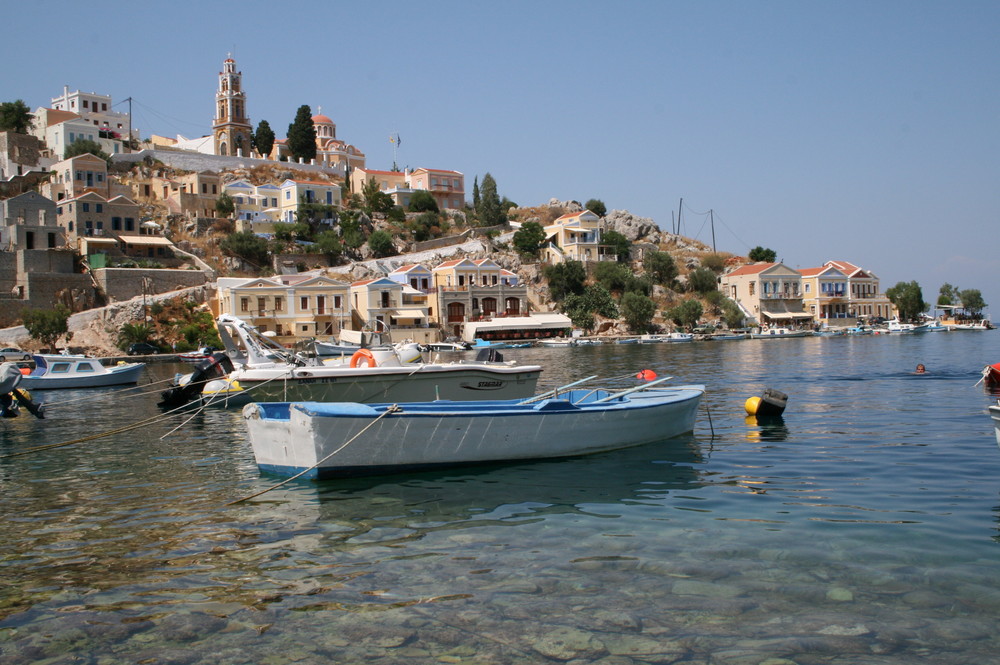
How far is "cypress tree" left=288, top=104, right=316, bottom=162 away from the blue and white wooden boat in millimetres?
100501

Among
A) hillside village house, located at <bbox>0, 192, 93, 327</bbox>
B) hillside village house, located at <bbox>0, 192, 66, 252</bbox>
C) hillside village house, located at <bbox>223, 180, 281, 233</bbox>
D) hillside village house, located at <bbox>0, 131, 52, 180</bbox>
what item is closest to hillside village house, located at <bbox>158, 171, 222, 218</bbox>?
hillside village house, located at <bbox>223, 180, 281, 233</bbox>

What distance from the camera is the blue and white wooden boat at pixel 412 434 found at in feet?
41.0

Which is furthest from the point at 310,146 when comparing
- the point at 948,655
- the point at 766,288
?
the point at 948,655

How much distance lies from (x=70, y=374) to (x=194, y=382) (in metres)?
14.1

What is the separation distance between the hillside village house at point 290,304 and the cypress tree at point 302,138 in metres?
41.2

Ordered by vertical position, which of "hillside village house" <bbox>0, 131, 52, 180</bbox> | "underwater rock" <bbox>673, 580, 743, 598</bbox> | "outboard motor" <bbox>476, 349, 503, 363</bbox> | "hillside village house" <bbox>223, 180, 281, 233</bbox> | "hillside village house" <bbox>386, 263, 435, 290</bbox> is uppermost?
"hillside village house" <bbox>0, 131, 52, 180</bbox>

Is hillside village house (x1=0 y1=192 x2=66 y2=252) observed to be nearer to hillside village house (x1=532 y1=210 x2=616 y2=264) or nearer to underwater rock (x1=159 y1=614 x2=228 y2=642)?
hillside village house (x1=532 y1=210 x2=616 y2=264)

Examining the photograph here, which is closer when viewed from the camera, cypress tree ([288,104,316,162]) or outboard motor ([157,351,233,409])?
outboard motor ([157,351,233,409])

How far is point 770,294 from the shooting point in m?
94.8

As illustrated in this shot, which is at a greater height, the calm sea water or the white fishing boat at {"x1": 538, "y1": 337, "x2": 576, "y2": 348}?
the white fishing boat at {"x1": 538, "y1": 337, "x2": 576, "y2": 348}

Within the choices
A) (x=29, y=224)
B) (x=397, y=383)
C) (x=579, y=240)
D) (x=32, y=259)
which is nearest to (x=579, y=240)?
(x=579, y=240)

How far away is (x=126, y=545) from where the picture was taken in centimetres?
934

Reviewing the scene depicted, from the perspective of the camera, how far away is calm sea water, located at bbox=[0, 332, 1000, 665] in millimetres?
6426

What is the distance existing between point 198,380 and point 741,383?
19891mm
